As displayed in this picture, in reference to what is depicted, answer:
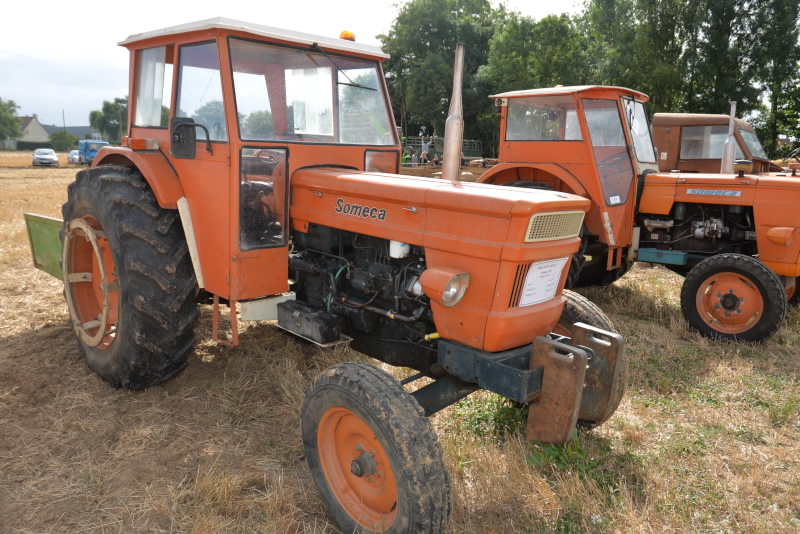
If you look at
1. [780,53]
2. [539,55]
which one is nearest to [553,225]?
[780,53]

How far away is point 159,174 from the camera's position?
11.5 feet

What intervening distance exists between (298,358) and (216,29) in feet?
7.38

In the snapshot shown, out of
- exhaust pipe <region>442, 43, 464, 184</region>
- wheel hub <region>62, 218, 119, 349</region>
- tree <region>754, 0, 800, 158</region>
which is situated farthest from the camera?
tree <region>754, 0, 800, 158</region>

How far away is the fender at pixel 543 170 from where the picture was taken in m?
5.81

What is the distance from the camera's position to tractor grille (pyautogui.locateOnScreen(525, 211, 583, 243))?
98.8 inches

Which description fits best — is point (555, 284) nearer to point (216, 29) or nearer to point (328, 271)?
point (328, 271)

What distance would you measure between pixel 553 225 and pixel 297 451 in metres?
1.77

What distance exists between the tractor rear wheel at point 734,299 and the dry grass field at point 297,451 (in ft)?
1.34

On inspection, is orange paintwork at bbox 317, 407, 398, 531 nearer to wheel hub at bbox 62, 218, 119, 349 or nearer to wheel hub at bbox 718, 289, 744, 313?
wheel hub at bbox 62, 218, 119, 349

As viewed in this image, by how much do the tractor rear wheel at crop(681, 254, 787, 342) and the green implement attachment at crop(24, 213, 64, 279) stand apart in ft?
17.4

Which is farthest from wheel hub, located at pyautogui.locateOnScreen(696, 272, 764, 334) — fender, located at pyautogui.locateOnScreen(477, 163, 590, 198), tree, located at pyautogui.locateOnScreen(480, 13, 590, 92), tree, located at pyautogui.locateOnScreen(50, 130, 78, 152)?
tree, located at pyautogui.locateOnScreen(50, 130, 78, 152)

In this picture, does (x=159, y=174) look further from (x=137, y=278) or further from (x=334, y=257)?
(x=334, y=257)

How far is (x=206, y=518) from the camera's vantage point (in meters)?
2.58

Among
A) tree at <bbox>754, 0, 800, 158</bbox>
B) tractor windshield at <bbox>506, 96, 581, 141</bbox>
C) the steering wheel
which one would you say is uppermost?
tree at <bbox>754, 0, 800, 158</bbox>
